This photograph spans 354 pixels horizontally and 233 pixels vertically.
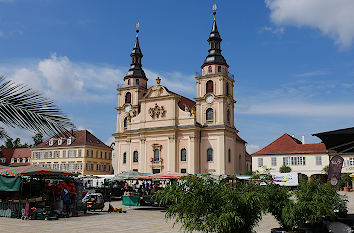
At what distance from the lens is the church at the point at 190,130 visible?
48.1 metres

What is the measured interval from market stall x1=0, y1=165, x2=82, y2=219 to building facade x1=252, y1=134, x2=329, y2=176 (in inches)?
1485

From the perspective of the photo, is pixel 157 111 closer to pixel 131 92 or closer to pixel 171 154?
pixel 171 154

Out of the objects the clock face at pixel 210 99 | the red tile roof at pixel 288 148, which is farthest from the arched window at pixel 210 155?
the red tile roof at pixel 288 148

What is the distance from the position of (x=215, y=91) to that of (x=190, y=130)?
19.6ft

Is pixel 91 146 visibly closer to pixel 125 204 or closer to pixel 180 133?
pixel 180 133

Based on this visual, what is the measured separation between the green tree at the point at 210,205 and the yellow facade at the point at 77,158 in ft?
185

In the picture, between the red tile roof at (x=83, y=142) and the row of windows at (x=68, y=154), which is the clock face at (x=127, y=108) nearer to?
the red tile roof at (x=83, y=142)

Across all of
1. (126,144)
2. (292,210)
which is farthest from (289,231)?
(126,144)

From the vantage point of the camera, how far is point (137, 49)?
59.7m

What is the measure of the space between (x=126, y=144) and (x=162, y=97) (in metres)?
8.93

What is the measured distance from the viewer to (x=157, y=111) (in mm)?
51312

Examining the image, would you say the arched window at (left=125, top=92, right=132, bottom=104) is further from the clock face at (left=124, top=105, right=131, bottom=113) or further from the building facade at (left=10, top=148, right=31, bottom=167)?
the building facade at (left=10, top=148, right=31, bottom=167)

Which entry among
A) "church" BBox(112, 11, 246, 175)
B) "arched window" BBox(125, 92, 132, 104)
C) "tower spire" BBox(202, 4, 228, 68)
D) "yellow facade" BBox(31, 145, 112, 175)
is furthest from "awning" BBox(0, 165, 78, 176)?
"yellow facade" BBox(31, 145, 112, 175)

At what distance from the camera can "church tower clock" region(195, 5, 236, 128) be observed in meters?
48.6
